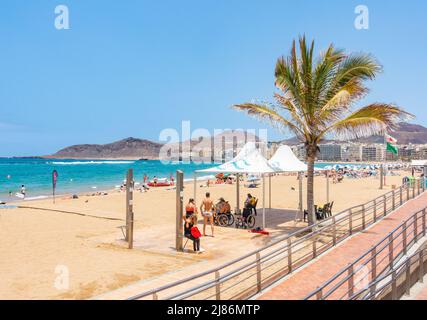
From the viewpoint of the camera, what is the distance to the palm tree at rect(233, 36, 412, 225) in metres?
11.1

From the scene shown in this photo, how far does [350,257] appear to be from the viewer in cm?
820

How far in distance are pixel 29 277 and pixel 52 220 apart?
8.83 m

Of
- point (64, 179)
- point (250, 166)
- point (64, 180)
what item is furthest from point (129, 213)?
point (64, 179)

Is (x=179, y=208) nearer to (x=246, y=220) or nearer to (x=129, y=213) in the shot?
(x=129, y=213)

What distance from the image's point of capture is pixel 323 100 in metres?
11.7

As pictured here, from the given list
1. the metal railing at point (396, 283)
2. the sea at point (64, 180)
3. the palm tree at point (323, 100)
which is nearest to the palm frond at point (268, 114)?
the palm tree at point (323, 100)

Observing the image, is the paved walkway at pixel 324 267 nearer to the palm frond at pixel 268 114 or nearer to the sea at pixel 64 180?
the palm frond at pixel 268 114

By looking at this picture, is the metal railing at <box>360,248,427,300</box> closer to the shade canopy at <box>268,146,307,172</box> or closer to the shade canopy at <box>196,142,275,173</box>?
the shade canopy at <box>196,142,275,173</box>

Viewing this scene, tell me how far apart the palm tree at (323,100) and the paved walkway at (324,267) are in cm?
189

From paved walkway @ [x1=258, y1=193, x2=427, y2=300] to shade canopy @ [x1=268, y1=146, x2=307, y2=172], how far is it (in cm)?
358

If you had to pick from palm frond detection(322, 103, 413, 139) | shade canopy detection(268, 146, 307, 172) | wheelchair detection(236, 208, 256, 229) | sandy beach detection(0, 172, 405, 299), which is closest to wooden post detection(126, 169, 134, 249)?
sandy beach detection(0, 172, 405, 299)
